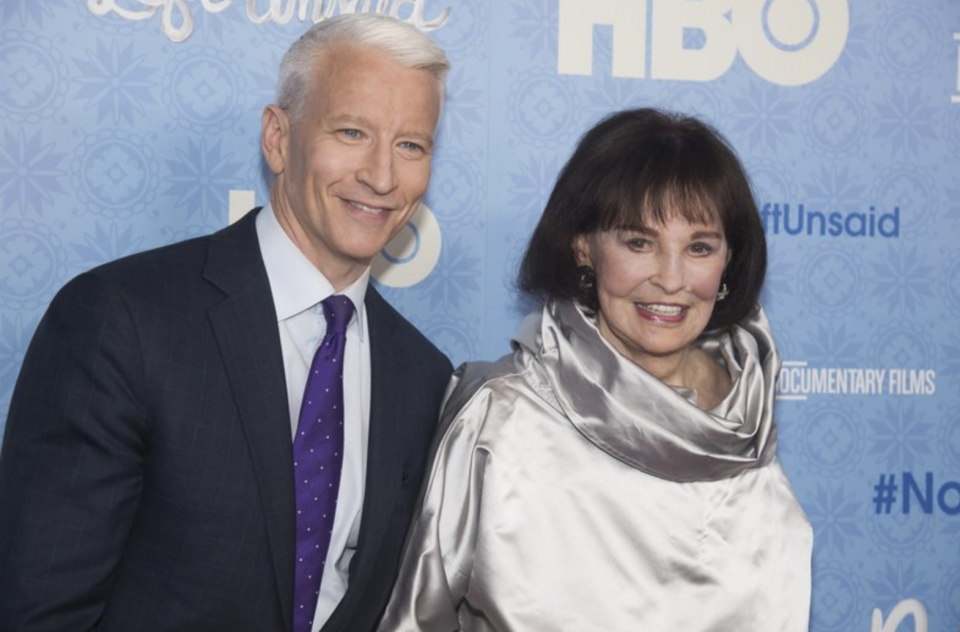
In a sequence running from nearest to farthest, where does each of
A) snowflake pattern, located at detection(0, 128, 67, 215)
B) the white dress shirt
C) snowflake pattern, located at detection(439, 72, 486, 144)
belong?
the white dress shirt
snowflake pattern, located at detection(0, 128, 67, 215)
snowflake pattern, located at detection(439, 72, 486, 144)

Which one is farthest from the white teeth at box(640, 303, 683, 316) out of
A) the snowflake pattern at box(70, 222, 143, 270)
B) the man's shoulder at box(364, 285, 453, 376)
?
the snowflake pattern at box(70, 222, 143, 270)

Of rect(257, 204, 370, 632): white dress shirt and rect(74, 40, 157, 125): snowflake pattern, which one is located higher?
rect(74, 40, 157, 125): snowflake pattern

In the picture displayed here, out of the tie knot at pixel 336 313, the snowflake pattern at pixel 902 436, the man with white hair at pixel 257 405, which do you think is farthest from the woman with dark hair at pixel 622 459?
the snowflake pattern at pixel 902 436

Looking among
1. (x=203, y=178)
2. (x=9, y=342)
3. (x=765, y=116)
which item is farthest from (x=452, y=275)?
(x=9, y=342)

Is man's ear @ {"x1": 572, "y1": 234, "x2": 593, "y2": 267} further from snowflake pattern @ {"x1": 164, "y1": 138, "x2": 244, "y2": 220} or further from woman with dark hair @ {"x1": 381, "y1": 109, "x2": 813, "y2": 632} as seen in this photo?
snowflake pattern @ {"x1": 164, "y1": 138, "x2": 244, "y2": 220}

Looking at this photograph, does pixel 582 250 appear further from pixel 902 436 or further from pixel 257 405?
pixel 902 436

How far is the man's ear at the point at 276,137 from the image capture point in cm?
175

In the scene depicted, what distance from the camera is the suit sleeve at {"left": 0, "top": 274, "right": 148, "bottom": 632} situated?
1428 millimetres

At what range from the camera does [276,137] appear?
1765mm

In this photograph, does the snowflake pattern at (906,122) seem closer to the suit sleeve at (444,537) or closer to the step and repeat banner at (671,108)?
the step and repeat banner at (671,108)

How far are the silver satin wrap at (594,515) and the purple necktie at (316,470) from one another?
0.17 meters

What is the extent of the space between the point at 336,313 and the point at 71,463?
443 mm

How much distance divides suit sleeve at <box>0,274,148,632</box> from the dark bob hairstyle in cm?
71

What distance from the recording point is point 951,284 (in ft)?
7.89
